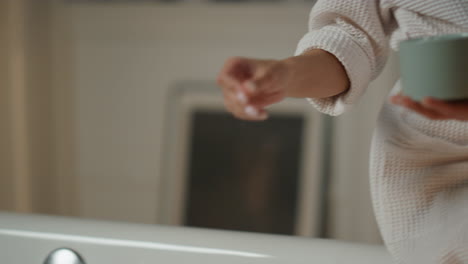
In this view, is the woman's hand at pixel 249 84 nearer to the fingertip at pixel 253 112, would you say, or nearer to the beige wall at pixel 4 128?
the fingertip at pixel 253 112

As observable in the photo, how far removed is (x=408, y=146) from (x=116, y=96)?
1224 millimetres

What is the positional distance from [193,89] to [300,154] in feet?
1.15

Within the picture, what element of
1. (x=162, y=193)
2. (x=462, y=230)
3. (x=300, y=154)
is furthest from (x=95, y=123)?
(x=462, y=230)

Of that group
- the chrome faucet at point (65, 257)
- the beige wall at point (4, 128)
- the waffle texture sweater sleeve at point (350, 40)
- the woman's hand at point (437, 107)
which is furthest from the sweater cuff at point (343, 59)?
the beige wall at point (4, 128)

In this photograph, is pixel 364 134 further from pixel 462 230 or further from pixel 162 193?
pixel 462 230

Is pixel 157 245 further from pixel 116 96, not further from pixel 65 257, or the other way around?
pixel 116 96

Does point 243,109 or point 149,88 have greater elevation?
point 243,109

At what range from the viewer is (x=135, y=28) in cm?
170

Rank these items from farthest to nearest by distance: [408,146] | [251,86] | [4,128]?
[4,128]
[408,146]
[251,86]

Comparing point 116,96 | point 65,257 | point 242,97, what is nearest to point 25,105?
point 116,96

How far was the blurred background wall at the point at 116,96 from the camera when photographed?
5.28ft

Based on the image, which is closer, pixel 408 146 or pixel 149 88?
pixel 408 146

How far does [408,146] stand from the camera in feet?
2.14

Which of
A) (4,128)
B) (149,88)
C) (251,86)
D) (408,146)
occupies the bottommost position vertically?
(4,128)
